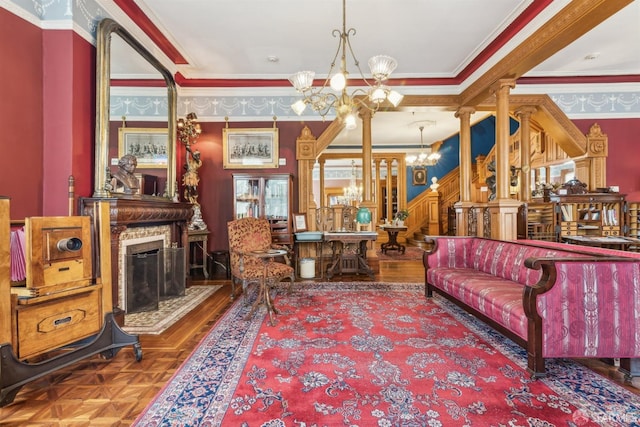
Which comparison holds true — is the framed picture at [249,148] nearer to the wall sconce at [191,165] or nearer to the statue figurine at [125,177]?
the wall sconce at [191,165]

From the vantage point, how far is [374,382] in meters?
2.07

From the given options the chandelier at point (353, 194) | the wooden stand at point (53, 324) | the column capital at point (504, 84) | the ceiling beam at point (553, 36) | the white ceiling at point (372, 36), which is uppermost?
the white ceiling at point (372, 36)

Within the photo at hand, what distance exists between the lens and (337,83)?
295 centimetres

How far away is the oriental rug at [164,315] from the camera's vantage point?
3.09 metres

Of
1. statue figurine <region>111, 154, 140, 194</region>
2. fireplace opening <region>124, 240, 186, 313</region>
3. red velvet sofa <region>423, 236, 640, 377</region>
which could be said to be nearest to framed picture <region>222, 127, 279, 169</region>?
fireplace opening <region>124, 240, 186, 313</region>

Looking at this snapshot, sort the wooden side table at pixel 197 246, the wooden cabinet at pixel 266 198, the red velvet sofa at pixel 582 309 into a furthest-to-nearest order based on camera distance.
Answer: the wooden cabinet at pixel 266 198, the wooden side table at pixel 197 246, the red velvet sofa at pixel 582 309

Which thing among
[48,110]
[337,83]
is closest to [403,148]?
[337,83]

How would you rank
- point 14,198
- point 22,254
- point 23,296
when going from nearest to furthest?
point 23,296, point 22,254, point 14,198

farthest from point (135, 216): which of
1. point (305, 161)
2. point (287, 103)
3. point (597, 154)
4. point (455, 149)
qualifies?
point (455, 149)

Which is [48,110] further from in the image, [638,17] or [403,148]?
[403,148]

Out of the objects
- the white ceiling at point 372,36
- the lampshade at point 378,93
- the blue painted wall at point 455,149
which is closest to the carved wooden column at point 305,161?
the white ceiling at point 372,36

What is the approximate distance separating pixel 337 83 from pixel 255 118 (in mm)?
3324

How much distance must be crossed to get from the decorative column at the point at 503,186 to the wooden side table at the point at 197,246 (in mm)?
4741

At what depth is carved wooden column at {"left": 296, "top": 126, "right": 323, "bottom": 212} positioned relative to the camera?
5883mm
